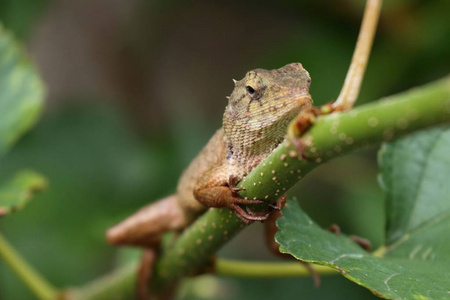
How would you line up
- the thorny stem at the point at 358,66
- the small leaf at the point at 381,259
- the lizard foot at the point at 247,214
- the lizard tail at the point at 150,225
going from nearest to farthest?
the thorny stem at the point at 358,66 < the small leaf at the point at 381,259 < the lizard foot at the point at 247,214 < the lizard tail at the point at 150,225

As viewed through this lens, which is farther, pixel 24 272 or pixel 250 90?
pixel 24 272

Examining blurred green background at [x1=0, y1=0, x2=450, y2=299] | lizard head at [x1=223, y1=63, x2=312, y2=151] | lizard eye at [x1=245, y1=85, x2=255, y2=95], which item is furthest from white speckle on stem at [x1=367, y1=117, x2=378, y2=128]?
blurred green background at [x1=0, y1=0, x2=450, y2=299]

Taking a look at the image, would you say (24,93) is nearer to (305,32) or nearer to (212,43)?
(305,32)

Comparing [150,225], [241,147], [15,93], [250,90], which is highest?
[250,90]

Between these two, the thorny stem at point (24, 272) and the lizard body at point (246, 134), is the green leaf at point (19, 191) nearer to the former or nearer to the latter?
the thorny stem at point (24, 272)

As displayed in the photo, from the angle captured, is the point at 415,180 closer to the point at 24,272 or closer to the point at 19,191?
the point at 19,191

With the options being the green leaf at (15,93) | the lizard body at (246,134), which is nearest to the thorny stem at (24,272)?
the green leaf at (15,93)

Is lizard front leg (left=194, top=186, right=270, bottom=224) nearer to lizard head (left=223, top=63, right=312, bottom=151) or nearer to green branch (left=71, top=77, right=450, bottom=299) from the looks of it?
green branch (left=71, top=77, right=450, bottom=299)

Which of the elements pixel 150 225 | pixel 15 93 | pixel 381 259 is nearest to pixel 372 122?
pixel 381 259
